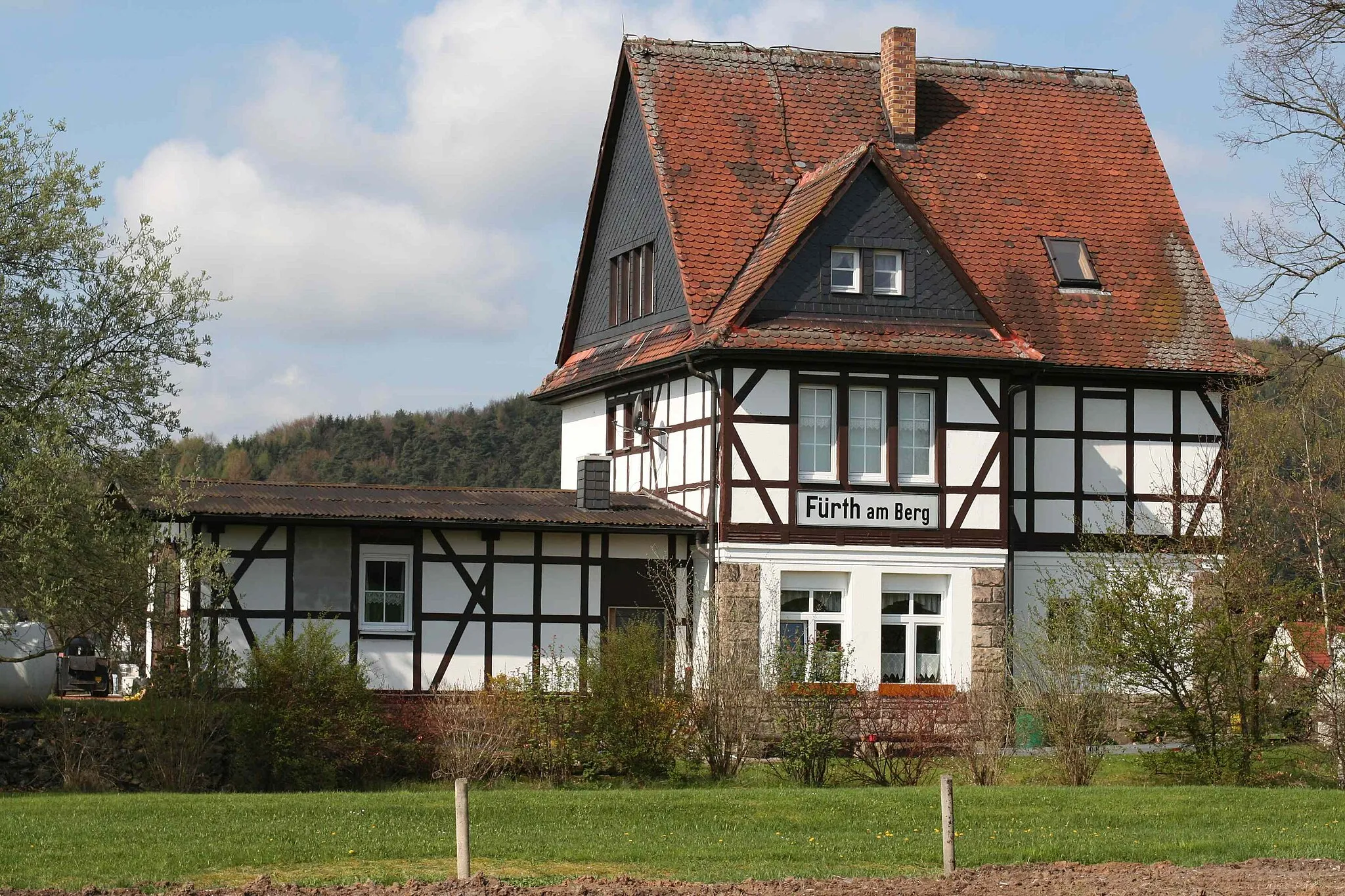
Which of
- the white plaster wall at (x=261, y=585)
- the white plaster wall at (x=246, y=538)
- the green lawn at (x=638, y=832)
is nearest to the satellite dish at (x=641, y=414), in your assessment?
the white plaster wall at (x=246, y=538)

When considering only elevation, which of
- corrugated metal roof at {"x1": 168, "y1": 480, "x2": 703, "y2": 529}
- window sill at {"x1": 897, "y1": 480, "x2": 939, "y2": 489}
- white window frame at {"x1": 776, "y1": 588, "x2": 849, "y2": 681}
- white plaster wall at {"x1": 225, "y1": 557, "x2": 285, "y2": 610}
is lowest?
white window frame at {"x1": 776, "y1": 588, "x2": 849, "y2": 681}

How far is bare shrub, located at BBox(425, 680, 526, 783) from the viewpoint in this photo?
883 inches

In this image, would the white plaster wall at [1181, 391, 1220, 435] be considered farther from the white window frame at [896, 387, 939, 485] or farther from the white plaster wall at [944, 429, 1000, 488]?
the white window frame at [896, 387, 939, 485]

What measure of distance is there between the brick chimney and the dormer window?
10.4 ft

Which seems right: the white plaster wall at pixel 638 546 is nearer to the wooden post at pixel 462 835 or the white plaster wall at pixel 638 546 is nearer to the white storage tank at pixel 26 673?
the white storage tank at pixel 26 673

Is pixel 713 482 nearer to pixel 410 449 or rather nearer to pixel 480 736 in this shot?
pixel 480 736

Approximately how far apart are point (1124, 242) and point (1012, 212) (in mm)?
2067

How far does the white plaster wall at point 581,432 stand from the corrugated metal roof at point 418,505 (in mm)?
3842

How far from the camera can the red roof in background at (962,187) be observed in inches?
1127

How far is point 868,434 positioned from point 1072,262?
6.07m

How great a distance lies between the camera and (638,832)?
17.1 m

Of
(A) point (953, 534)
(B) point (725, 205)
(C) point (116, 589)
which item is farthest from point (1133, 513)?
(C) point (116, 589)

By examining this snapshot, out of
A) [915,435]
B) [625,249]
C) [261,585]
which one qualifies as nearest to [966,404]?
[915,435]

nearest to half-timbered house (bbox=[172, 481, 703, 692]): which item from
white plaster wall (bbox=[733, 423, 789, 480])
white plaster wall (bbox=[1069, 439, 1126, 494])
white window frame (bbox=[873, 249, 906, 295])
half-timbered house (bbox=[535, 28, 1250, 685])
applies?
white plaster wall (bbox=[733, 423, 789, 480])
